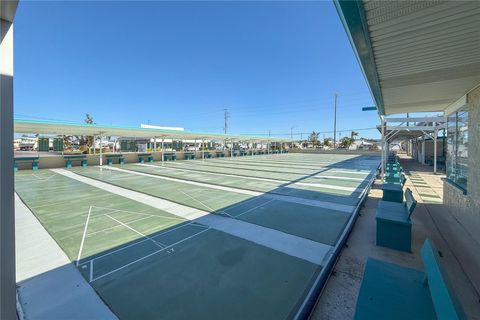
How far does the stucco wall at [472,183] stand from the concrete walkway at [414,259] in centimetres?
24

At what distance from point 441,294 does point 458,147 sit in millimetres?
7020

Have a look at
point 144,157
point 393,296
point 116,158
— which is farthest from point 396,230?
point 144,157

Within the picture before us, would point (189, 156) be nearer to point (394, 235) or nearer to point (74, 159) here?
point (74, 159)

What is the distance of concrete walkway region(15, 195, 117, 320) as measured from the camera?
251cm

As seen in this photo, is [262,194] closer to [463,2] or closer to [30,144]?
[463,2]

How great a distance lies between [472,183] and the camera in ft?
16.5

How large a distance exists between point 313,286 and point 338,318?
1.49ft

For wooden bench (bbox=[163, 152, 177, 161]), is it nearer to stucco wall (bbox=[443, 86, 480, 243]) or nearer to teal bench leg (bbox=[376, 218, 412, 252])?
teal bench leg (bbox=[376, 218, 412, 252])

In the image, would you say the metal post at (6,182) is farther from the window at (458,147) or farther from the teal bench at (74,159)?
the teal bench at (74,159)

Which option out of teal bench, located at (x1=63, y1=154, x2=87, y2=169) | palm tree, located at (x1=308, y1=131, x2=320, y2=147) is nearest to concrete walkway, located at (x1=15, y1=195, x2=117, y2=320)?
teal bench, located at (x1=63, y1=154, x2=87, y2=169)

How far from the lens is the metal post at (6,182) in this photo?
4.12 ft

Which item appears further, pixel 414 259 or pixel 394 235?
pixel 394 235

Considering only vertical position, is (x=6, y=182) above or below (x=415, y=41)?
below

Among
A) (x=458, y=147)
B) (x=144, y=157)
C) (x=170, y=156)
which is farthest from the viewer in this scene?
(x=170, y=156)
